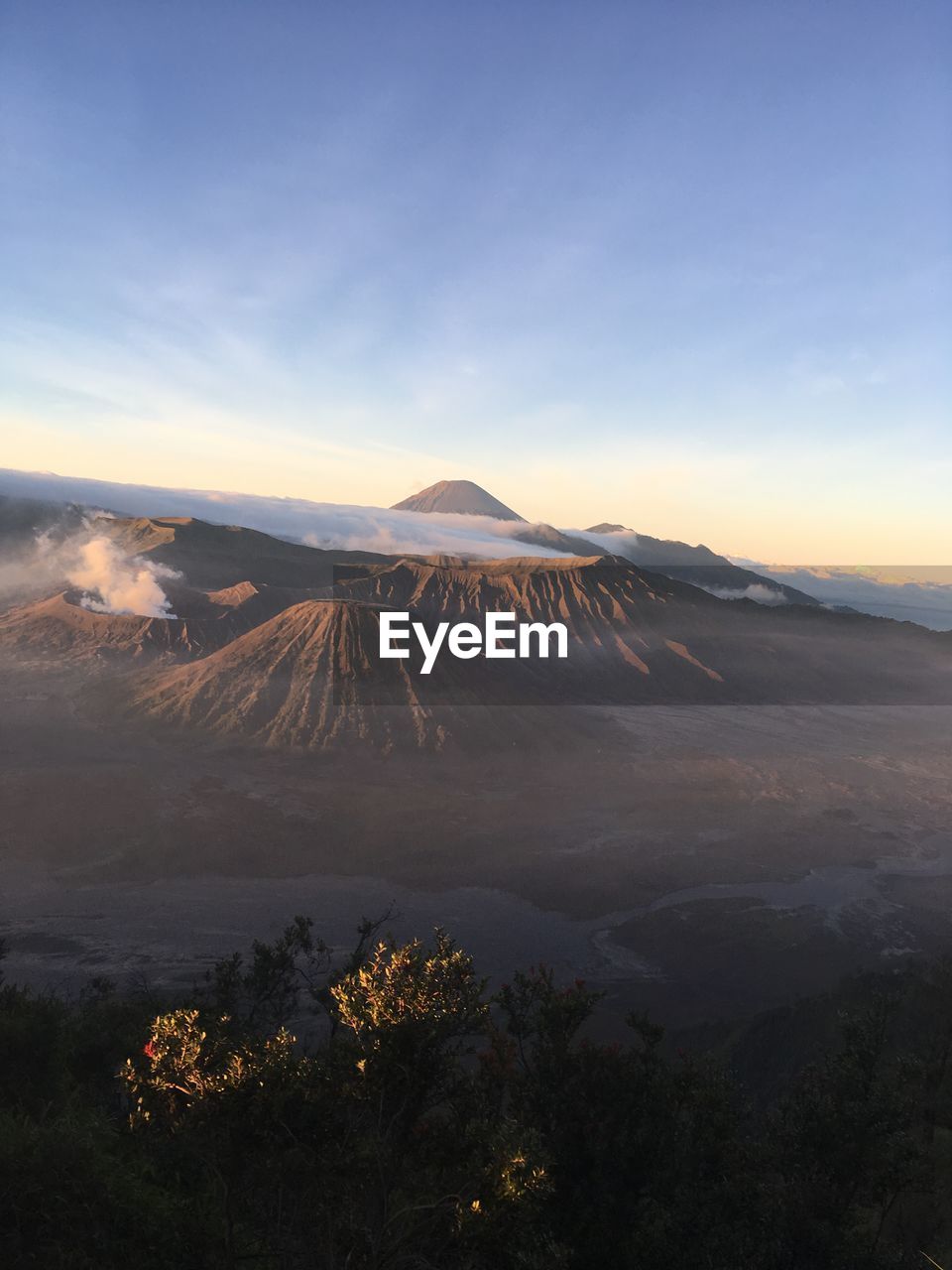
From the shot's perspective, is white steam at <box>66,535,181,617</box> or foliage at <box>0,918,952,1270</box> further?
white steam at <box>66,535,181,617</box>

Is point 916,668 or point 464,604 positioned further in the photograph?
point 916,668

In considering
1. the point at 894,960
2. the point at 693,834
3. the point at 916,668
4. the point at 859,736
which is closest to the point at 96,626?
the point at 693,834

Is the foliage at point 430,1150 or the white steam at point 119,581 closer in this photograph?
the foliage at point 430,1150

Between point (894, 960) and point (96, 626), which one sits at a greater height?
point (96, 626)

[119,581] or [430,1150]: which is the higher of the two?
[430,1150]

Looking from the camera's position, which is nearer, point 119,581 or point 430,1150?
point 430,1150

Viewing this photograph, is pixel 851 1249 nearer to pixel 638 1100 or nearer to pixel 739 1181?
pixel 739 1181

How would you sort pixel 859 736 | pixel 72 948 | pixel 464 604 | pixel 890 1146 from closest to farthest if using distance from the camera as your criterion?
pixel 890 1146 < pixel 72 948 < pixel 859 736 < pixel 464 604

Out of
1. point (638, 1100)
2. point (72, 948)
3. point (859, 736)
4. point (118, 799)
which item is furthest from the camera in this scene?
point (859, 736)
